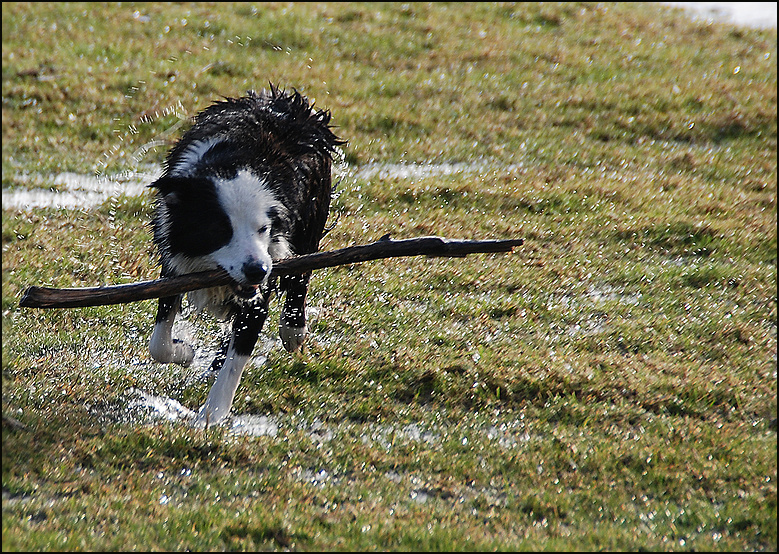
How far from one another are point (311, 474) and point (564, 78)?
284 inches

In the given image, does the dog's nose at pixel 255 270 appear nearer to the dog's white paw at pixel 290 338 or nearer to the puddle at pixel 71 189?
the dog's white paw at pixel 290 338

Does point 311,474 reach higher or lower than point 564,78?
lower

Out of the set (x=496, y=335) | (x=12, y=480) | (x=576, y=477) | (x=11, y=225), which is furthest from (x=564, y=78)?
(x=12, y=480)

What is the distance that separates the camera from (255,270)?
12.8 ft

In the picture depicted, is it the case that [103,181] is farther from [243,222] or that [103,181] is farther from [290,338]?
[243,222]

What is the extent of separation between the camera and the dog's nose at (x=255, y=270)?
3.89 m

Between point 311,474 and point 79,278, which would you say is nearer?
point 311,474

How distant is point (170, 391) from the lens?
15.6 ft

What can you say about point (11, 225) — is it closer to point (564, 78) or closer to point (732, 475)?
point (732, 475)

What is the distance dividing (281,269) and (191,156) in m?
0.80

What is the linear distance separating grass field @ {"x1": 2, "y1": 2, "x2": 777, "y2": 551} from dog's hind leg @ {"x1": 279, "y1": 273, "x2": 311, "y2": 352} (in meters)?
0.12

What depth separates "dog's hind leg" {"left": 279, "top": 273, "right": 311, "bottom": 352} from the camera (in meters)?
5.19

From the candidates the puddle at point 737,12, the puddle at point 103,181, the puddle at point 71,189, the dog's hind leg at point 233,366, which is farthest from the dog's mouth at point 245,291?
the puddle at point 737,12

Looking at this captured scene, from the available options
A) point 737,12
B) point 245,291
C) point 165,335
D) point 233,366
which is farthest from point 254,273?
point 737,12
